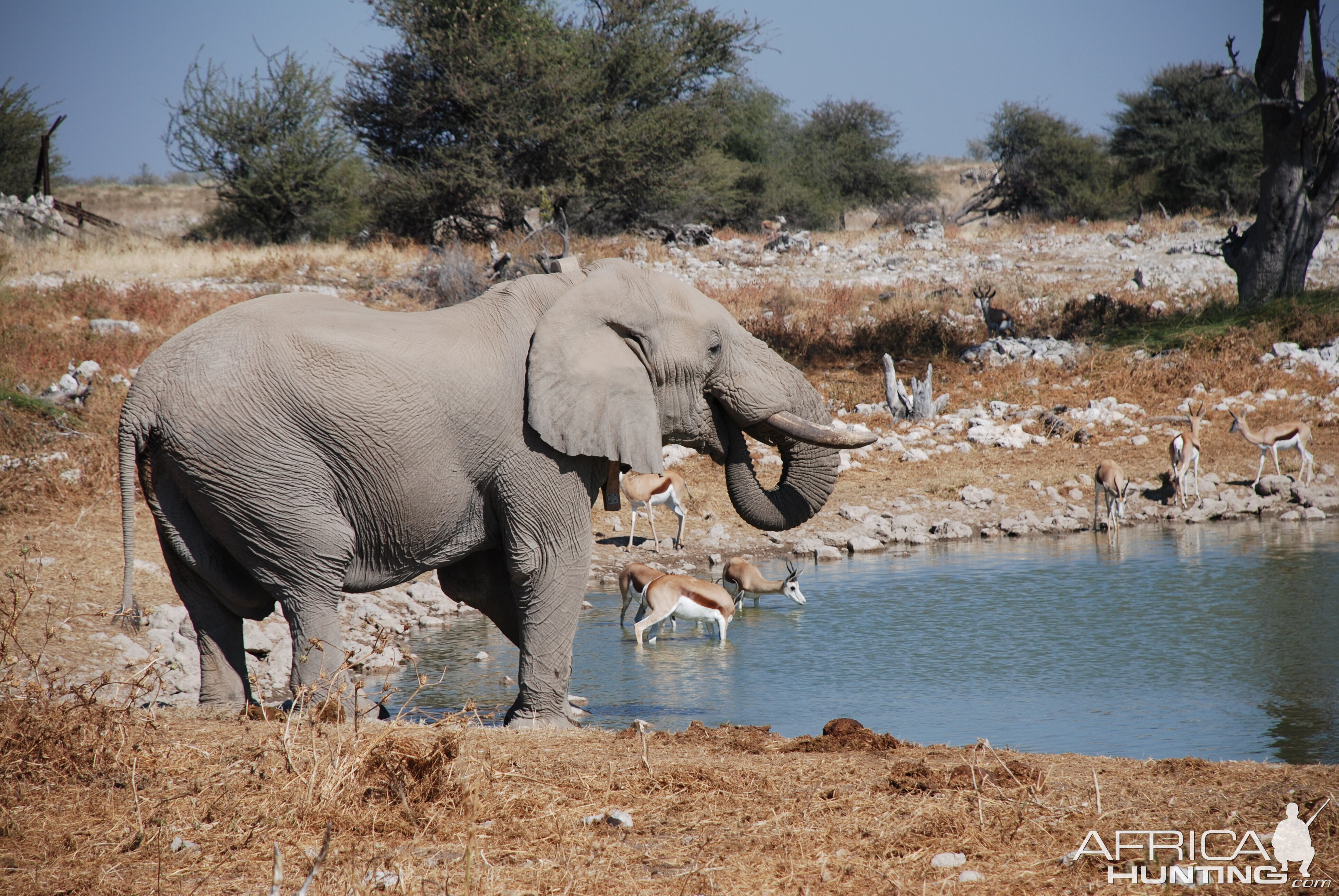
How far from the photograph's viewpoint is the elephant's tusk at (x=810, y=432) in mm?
5914

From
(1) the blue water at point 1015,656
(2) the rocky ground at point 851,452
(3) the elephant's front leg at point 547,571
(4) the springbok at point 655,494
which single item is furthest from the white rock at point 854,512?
(3) the elephant's front leg at point 547,571

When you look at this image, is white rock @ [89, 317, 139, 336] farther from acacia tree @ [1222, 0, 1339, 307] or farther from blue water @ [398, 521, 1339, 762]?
acacia tree @ [1222, 0, 1339, 307]

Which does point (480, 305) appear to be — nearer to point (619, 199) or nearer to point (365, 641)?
point (365, 641)

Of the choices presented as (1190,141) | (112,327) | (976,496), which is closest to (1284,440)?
(976,496)

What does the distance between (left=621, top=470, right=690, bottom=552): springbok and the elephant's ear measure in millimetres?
6928

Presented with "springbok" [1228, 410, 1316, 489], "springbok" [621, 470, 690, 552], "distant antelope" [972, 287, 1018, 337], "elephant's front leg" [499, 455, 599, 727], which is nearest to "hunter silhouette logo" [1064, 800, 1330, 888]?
"elephant's front leg" [499, 455, 599, 727]

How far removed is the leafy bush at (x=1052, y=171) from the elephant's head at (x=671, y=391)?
116 ft

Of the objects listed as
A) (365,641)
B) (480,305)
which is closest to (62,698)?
(480,305)

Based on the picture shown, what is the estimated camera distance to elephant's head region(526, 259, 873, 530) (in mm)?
5348

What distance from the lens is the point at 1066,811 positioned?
376 cm

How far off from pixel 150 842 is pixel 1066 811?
306 cm

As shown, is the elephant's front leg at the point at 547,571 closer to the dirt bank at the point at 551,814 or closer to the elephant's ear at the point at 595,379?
the elephant's ear at the point at 595,379

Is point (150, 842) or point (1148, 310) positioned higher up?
point (1148, 310)

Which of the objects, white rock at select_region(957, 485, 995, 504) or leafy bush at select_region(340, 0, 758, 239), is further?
leafy bush at select_region(340, 0, 758, 239)
